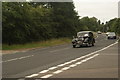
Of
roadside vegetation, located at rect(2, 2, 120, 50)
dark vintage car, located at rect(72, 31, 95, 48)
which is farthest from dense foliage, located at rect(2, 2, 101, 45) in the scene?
dark vintage car, located at rect(72, 31, 95, 48)

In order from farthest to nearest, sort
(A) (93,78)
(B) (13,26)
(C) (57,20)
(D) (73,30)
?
(D) (73,30) < (C) (57,20) < (B) (13,26) < (A) (93,78)

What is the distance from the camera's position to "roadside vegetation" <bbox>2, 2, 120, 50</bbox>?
46031 millimetres

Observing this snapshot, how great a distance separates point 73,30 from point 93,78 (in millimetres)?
66975

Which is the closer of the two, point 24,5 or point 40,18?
point 24,5

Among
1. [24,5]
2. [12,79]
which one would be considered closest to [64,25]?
[24,5]

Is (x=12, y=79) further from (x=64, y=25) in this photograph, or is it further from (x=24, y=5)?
(x=64, y=25)

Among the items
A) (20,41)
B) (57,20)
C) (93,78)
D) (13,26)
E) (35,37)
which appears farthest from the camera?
(57,20)

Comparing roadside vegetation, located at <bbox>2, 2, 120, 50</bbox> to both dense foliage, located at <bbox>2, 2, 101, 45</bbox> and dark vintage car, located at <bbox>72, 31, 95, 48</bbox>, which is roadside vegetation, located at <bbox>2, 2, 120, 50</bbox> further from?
dark vintage car, located at <bbox>72, 31, 95, 48</bbox>

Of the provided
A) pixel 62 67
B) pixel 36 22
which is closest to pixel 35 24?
pixel 36 22

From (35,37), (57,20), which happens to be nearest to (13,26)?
(35,37)

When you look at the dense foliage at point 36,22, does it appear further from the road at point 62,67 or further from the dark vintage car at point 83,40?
the road at point 62,67

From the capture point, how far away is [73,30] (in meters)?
79.1

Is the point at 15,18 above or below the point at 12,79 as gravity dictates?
above

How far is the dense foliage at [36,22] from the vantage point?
152 ft
